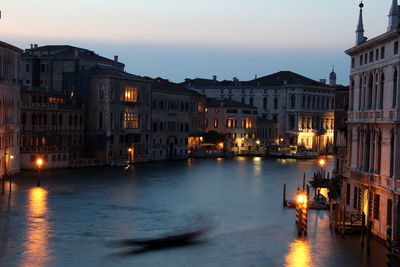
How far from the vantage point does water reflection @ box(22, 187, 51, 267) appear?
20.4 meters

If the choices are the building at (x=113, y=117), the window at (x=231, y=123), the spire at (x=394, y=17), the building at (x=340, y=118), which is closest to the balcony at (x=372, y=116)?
the spire at (x=394, y=17)

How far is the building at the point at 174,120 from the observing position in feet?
222

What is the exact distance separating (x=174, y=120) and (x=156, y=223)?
4427cm

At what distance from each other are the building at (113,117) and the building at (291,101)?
2779cm

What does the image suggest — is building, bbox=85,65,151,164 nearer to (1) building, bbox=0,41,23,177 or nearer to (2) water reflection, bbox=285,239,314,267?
(1) building, bbox=0,41,23,177

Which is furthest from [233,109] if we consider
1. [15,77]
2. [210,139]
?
[15,77]

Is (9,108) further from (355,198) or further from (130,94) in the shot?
(355,198)

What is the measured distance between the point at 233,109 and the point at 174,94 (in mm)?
12624

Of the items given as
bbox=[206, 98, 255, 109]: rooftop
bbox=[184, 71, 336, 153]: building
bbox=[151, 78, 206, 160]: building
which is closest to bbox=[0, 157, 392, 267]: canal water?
bbox=[151, 78, 206, 160]: building

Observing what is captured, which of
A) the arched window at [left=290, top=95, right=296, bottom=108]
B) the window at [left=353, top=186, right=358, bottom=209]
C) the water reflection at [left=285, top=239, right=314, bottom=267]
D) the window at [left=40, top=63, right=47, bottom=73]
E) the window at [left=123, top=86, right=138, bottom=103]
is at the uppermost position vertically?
the window at [left=40, top=63, right=47, bottom=73]

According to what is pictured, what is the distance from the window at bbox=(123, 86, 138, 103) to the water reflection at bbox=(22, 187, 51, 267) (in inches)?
1082

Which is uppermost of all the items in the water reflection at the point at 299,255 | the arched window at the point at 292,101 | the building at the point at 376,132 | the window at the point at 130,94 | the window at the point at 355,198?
the arched window at the point at 292,101

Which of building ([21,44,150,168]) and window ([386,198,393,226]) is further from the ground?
building ([21,44,150,168])

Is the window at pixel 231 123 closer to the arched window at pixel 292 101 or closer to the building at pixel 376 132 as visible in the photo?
the arched window at pixel 292 101
